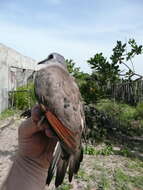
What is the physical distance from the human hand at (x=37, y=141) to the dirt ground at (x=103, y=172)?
231 centimetres

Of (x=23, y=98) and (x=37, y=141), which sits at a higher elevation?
(x=37, y=141)

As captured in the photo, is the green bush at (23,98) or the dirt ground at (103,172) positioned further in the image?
the green bush at (23,98)

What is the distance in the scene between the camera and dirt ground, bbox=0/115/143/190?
14.4ft

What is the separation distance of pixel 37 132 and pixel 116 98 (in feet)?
37.8

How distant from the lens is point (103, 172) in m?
4.95

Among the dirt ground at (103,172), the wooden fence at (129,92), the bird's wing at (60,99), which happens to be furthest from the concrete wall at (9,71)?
the bird's wing at (60,99)

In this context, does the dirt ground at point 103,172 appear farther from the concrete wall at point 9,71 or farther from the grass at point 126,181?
the concrete wall at point 9,71

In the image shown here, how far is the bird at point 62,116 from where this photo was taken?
1.72 m

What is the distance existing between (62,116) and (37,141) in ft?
0.95

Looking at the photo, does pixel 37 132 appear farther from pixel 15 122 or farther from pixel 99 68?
pixel 15 122

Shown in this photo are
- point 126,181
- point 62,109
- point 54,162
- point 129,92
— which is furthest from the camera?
point 129,92

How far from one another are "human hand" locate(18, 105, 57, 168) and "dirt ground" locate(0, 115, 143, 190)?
2.31m

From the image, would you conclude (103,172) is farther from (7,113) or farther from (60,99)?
(7,113)

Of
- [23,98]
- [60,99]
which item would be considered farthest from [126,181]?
[23,98]
